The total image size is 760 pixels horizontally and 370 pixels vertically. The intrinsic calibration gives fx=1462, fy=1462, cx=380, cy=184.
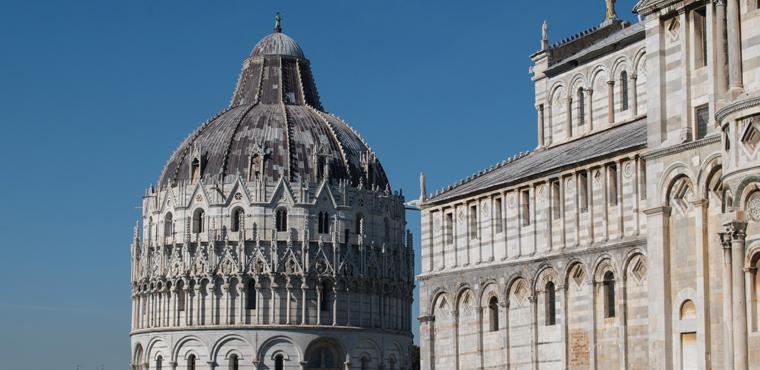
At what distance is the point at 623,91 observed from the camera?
220 feet

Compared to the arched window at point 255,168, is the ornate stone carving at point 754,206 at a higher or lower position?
lower

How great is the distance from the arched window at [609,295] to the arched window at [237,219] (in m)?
74.2

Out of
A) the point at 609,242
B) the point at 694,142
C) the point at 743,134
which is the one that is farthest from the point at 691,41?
the point at 609,242

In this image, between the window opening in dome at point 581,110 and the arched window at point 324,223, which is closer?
the window opening in dome at point 581,110

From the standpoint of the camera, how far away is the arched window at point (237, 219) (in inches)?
5069

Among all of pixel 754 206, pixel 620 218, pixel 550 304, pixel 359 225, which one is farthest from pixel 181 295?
pixel 754 206

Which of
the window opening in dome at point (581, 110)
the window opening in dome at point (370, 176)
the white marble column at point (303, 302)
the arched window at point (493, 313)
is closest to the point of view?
the arched window at point (493, 313)

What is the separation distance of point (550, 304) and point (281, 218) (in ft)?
228

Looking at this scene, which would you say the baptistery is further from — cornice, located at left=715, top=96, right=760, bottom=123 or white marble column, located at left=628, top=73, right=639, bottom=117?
cornice, located at left=715, top=96, right=760, bottom=123

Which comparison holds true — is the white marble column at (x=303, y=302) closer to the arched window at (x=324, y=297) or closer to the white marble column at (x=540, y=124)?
the arched window at (x=324, y=297)

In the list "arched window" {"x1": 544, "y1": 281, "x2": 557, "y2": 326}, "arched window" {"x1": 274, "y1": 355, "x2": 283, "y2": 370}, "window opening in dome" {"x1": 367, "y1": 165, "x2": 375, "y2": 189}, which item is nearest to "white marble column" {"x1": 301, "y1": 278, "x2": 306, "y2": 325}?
"arched window" {"x1": 274, "y1": 355, "x2": 283, "y2": 370}

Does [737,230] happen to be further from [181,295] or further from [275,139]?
[275,139]

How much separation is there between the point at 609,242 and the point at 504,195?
383 inches

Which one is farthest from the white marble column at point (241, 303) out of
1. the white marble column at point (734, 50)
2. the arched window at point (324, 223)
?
the white marble column at point (734, 50)
